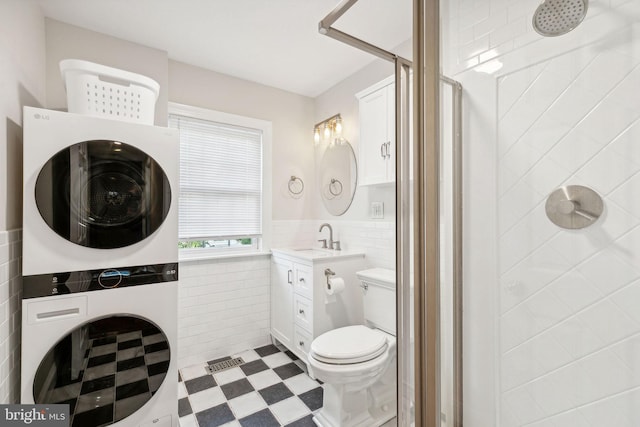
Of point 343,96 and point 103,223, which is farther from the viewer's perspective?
point 343,96

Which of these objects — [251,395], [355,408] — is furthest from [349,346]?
[251,395]

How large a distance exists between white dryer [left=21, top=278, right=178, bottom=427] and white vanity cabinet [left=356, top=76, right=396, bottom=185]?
4.85 feet

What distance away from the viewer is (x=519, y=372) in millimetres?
638

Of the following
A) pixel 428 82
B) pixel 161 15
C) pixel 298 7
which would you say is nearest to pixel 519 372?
pixel 428 82

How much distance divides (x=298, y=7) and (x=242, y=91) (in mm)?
1121

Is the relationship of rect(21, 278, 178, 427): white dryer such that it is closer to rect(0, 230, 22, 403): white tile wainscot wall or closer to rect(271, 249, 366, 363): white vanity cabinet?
rect(0, 230, 22, 403): white tile wainscot wall

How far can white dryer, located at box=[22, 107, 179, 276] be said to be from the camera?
4.13ft

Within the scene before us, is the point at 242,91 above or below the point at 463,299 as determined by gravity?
above

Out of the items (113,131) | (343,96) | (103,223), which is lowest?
(103,223)

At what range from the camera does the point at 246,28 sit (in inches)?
78.1

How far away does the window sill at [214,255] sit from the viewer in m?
2.38

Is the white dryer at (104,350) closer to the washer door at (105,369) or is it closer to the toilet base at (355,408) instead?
the washer door at (105,369)

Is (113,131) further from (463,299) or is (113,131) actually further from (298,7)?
(463,299)

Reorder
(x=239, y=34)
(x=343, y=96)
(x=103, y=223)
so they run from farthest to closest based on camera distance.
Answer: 1. (x=343, y=96)
2. (x=239, y=34)
3. (x=103, y=223)
